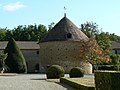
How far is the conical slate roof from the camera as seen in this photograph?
59.2 m

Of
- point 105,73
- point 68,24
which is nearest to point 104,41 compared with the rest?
point 68,24

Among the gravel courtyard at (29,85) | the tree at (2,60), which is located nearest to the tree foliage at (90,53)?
the tree at (2,60)

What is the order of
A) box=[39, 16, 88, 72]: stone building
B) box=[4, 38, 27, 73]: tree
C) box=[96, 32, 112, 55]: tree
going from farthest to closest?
1. box=[96, 32, 112, 55]: tree
2. box=[4, 38, 27, 73]: tree
3. box=[39, 16, 88, 72]: stone building

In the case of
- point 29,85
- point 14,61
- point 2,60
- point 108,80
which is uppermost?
point 2,60

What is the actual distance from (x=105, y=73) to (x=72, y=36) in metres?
42.4

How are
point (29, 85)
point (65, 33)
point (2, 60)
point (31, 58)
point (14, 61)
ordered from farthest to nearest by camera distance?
1. point (31, 58)
2. point (65, 33)
3. point (14, 61)
4. point (2, 60)
5. point (29, 85)

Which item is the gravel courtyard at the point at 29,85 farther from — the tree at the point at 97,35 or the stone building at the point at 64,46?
the tree at the point at 97,35

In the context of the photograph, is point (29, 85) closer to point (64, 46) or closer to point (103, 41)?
point (64, 46)

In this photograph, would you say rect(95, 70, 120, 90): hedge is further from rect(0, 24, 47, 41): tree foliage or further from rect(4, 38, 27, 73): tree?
rect(0, 24, 47, 41): tree foliage

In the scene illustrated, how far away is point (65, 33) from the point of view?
5953 cm

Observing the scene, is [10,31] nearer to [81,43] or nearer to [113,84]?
[81,43]

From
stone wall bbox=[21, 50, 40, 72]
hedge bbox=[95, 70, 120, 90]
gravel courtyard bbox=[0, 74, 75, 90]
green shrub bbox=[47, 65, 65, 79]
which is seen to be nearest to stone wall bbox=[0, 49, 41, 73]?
stone wall bbox=[21, 50, 40, 72]

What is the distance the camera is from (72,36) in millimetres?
59281

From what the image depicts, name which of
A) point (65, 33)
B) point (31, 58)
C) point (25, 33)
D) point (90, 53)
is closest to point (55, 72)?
point (90, 53)
